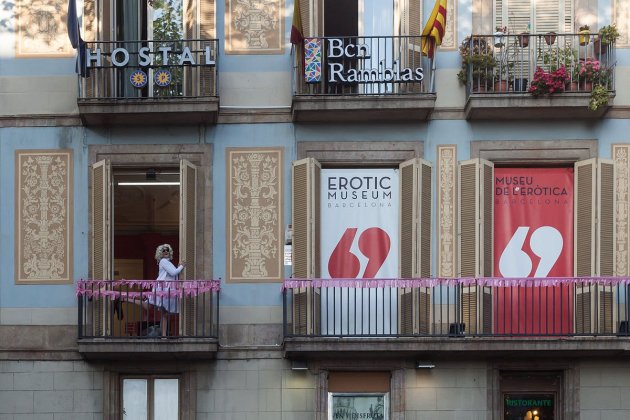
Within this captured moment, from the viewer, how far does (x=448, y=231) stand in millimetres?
17734

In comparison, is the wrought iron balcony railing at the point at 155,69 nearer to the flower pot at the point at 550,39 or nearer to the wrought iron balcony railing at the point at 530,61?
the wrought iron balcony railing at the point at 530,61

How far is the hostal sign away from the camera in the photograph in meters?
17.7

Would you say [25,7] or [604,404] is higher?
[25,7]

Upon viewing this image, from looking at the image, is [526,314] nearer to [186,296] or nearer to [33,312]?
[186,296]

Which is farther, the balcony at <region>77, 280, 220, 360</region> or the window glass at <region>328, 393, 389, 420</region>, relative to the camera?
the window glass at <region>328, 393, 389, 420</region>

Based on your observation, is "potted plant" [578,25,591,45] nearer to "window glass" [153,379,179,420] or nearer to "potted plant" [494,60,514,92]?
"potted plant" [494,60,514,92]

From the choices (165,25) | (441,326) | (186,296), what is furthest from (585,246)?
(165,25)

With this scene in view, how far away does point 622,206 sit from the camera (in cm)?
1766

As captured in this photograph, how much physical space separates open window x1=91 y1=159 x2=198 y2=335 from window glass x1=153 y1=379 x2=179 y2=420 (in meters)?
0.93

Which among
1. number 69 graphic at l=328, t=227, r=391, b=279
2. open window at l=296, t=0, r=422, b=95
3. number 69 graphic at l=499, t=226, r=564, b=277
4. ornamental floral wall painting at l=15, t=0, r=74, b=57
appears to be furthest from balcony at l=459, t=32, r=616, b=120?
ornamental floral wall painting at l=15, t=0, r=74, b=57

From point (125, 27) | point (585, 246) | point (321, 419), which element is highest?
point (125, 27)

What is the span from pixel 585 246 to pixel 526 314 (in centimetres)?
136

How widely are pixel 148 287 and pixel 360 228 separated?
3.38 meters

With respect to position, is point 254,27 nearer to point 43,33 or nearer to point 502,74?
point 43,33
